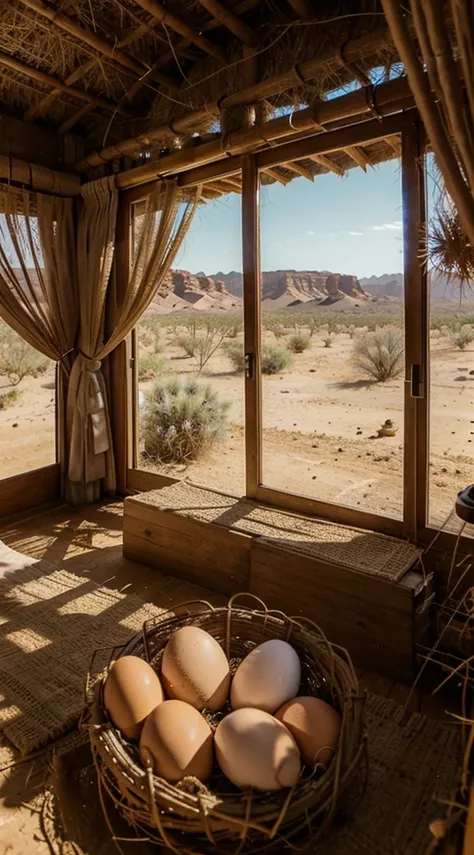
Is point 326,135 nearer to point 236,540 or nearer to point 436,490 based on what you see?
point 436,490

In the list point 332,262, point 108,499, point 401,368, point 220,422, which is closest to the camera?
point 401,368

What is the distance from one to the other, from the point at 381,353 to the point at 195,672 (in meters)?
1.75

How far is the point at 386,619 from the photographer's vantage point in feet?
6.56

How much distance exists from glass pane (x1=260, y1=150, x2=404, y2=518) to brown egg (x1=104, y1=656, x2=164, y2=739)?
1.54m

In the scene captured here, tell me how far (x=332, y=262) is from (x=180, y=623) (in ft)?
6.17

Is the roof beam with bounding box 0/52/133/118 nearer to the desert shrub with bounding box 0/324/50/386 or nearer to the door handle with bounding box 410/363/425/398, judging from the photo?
the desert shrub with bounding box 0/324/50/386

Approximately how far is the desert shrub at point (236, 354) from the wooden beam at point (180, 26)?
57.5 inches

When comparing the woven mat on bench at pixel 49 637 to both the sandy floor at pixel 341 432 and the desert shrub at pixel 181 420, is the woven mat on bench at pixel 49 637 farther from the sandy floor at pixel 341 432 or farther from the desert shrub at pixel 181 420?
the desert shrub at pixel 181 420

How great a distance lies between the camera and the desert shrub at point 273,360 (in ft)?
9.88

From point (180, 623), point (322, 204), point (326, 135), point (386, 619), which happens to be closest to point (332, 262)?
point (322, 204)

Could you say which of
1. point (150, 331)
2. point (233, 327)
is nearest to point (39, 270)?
point (150, 331)

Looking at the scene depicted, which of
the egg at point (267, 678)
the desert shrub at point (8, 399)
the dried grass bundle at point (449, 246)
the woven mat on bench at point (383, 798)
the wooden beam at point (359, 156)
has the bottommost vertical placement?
the woven mat on bench at point (383, 798)

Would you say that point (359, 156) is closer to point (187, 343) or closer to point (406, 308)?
point (406, 308)

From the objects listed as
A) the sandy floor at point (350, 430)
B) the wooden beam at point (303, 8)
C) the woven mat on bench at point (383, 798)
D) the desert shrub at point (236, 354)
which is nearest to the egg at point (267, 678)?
the woven mat on bench at point (383, 798)
